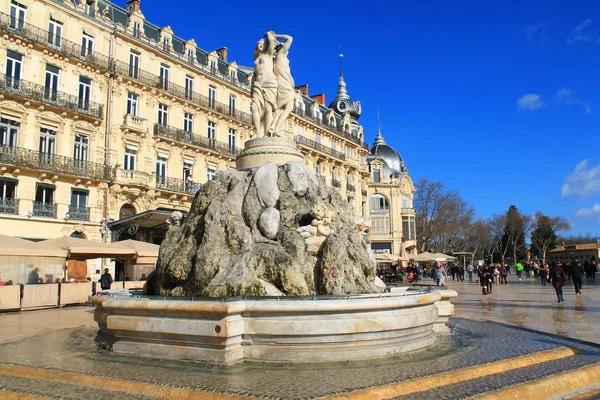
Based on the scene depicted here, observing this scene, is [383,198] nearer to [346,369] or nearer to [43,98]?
[43,98]

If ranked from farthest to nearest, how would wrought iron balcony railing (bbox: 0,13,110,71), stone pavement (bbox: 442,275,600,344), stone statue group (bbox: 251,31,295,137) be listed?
1. wrought iron balcony railing (bbox: 0,13,110,71)
2. stone statue group (bbox: 251,31,295,137)
3. stone pavement (bbox: 442,275,600,344)

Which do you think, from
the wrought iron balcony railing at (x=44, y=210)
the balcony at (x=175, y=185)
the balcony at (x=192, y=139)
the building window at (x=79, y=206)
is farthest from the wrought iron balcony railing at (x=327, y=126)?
the wrought iron balcony railing at (x=44, y=210)

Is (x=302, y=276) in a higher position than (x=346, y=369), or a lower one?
higher

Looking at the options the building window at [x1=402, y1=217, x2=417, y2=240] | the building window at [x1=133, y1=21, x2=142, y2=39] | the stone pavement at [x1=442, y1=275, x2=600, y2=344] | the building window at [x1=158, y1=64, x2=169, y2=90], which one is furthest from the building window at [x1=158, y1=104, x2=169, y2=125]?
the building window at [x1=402, y1=217, x2=417, y2=240]

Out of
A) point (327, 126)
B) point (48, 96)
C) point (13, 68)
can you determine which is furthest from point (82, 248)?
point (327, 126)

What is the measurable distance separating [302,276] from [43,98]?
867 inches

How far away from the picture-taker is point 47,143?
81.0 ft

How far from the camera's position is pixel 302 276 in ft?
24.5

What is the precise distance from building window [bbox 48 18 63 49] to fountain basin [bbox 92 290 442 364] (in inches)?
938

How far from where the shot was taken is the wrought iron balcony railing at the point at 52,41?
23.1 metres

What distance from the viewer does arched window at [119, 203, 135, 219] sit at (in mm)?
27398

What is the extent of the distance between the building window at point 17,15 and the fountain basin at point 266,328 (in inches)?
916

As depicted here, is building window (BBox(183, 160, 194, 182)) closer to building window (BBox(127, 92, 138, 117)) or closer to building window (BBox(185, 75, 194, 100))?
building window (BBox(185, 75, 194, 100))

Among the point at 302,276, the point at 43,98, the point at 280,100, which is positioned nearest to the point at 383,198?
the point at 43,98
